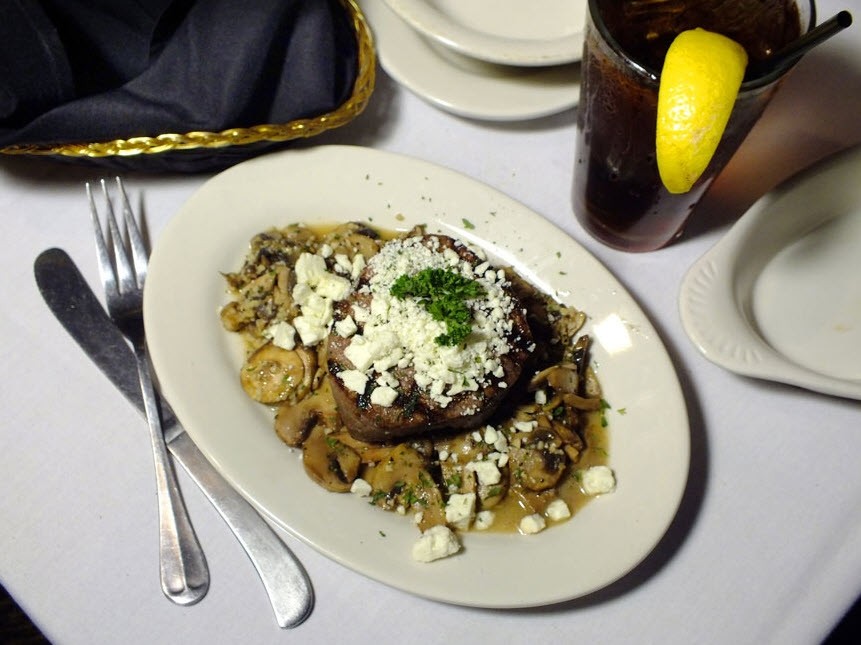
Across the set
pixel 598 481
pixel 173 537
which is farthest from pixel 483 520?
pixel 173 537

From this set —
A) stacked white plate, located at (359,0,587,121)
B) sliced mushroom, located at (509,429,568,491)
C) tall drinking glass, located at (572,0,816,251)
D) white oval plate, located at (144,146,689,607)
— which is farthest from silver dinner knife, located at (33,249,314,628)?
tall drinking glass, located at (572,0,816,251)

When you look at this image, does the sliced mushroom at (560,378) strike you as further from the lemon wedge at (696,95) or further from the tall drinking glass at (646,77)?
the lemon wedge at (696,95)

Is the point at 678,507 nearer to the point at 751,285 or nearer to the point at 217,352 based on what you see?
the point at 751,285

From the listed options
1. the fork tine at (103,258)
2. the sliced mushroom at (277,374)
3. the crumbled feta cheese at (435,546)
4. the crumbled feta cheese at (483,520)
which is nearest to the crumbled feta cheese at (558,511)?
the crumbled feta cheese at (483,520)

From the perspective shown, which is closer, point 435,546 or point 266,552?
point 435,546

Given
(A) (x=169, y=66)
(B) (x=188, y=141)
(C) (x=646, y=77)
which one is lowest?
(B) (x=188, y=141)

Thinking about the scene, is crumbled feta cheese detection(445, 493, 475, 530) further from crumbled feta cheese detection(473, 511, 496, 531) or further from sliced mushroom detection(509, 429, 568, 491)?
sliced mushroom detection(509, 429, 568, 491)

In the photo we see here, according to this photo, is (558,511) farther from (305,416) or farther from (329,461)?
(305,416)
